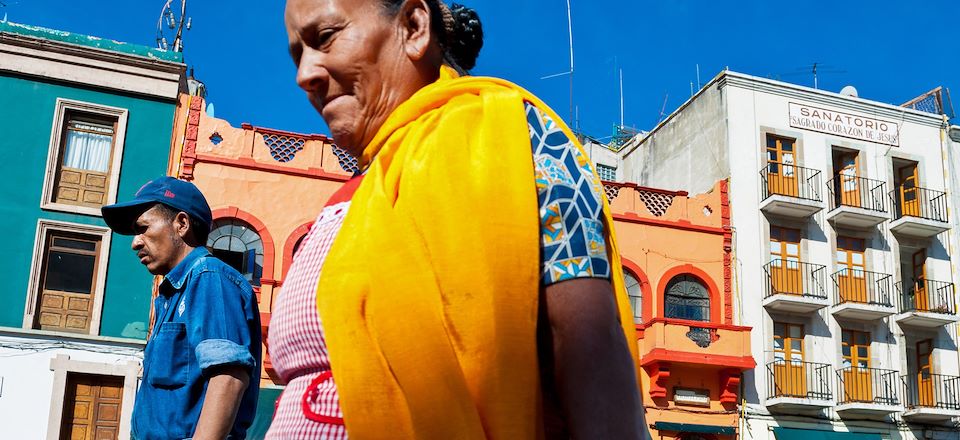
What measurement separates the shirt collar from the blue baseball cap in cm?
17

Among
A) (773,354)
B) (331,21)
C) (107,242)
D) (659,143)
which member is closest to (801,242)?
(773,354)

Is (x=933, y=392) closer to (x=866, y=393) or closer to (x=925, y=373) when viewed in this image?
(x=925, y=373)

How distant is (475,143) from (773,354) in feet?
71.8

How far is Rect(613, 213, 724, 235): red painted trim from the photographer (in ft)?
73.4

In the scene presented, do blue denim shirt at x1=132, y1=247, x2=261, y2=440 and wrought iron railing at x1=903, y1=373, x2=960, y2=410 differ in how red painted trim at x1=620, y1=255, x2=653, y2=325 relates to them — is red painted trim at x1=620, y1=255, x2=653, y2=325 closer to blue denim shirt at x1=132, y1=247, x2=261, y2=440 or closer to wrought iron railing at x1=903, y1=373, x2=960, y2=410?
wrought iron railing at x1=903, y1=373, x2=960, y2=410

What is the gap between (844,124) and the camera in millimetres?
A: 24625

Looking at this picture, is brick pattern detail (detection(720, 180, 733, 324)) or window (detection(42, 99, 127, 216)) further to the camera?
brick pattern detail (detection(720, 180, 733, 324))

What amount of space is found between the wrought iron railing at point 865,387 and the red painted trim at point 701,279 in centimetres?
304

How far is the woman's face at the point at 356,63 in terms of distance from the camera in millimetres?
1776

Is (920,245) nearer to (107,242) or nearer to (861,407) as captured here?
(861,407)

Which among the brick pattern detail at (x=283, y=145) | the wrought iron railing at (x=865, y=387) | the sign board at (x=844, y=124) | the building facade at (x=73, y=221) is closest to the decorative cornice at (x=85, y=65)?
the building facade at (x=73, y=221)

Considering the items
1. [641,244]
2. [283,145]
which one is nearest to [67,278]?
[283,145]

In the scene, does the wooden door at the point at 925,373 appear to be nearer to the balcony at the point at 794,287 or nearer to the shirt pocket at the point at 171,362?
the balcony at the point at 794,287

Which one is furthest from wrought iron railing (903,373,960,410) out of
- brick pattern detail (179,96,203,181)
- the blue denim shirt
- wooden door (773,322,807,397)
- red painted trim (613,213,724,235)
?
the blue denim shirt
